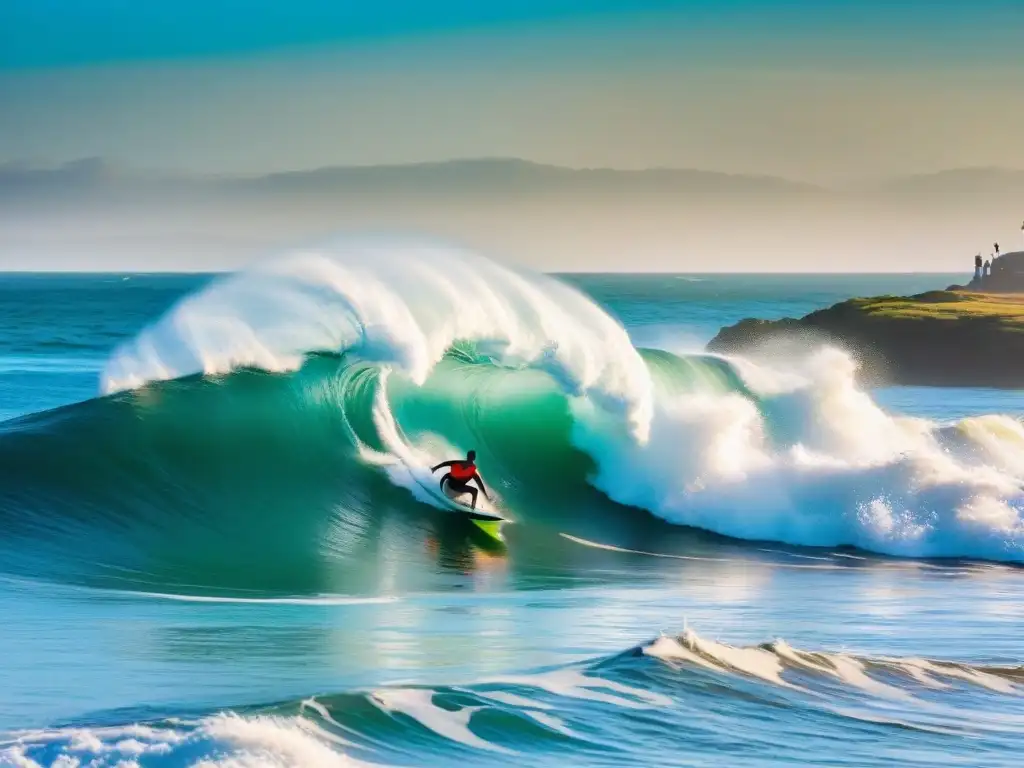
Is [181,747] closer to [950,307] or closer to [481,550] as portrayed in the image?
[481,550]

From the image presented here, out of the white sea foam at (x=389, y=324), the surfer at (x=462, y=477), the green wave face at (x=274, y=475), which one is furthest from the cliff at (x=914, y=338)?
the surfer at (x=462, y=477)

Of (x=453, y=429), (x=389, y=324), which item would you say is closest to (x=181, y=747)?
(x=453, y=429)

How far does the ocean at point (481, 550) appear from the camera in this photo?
28.9 feet

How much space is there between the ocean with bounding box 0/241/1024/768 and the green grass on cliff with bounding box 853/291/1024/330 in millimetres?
40632

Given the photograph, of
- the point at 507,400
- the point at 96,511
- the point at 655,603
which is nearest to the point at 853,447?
the point at 507,400

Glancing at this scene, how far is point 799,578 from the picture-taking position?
14430 millimetres

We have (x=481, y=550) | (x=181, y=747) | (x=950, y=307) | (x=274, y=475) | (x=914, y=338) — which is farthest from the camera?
(x=950, y=307)

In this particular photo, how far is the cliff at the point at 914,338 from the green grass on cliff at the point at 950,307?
0.04 metres

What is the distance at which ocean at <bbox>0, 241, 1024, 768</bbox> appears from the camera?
882 centimetres

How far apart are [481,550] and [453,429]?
3.67 metres

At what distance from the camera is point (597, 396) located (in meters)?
18.9

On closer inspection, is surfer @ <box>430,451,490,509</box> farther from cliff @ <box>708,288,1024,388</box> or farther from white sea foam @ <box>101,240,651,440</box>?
cliff @ <box>708,288,1024,388</box>

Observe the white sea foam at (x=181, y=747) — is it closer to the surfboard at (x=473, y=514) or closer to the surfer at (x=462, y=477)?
the surfboard at (x=473, y=514)

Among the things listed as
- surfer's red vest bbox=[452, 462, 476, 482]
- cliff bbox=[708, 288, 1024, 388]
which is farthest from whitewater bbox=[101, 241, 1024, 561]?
cliff bbox=[708, 288, 1024, 388]
